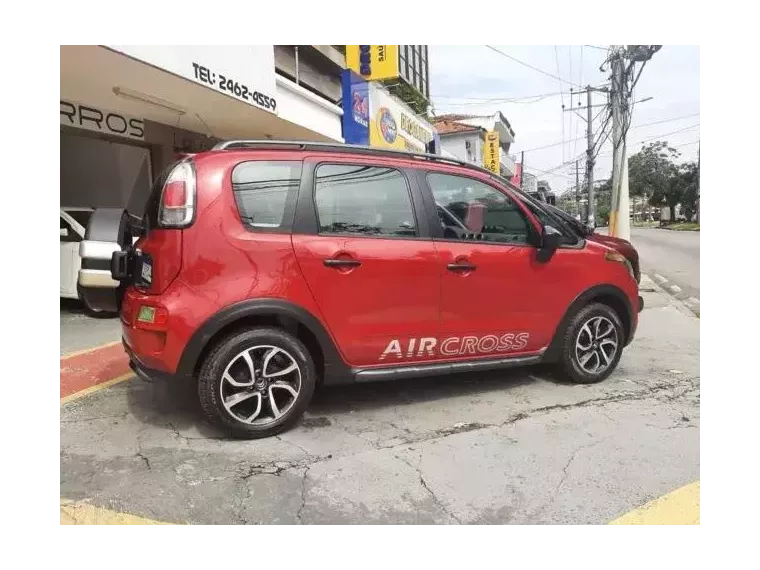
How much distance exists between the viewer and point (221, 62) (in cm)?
757

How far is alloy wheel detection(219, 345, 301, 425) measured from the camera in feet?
10.3

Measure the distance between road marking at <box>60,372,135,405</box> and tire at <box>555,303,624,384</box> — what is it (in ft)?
11.5

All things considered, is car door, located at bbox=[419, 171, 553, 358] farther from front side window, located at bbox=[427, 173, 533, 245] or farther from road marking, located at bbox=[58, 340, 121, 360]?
road marking, located at bbox=[58, 340, 121, 360]

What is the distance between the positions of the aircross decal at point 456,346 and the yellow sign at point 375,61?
12277 millimetres

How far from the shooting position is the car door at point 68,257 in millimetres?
6973

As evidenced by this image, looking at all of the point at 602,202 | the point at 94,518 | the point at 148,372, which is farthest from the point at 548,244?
the point at 602,202

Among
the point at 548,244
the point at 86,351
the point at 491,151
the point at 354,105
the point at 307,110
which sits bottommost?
the point at 86,351

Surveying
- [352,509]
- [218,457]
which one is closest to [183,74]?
[218,457]

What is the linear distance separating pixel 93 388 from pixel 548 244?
3.64 meters

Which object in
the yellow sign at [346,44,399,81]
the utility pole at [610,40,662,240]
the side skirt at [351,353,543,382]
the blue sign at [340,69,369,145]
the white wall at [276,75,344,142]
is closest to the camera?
the side skirt at [351,353,543,382]

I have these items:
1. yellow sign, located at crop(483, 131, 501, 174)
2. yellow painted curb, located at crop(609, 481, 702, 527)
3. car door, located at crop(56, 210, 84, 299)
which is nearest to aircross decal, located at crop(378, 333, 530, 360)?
yellow painted curb, located at crop(609, 481, 702, 527)

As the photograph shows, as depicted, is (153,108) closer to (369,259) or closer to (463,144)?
(369,259)

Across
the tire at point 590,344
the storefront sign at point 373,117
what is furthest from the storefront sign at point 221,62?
the storefront sign at point 373,117

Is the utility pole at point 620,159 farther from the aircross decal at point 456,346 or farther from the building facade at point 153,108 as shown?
the aircross decal at point 456,346
